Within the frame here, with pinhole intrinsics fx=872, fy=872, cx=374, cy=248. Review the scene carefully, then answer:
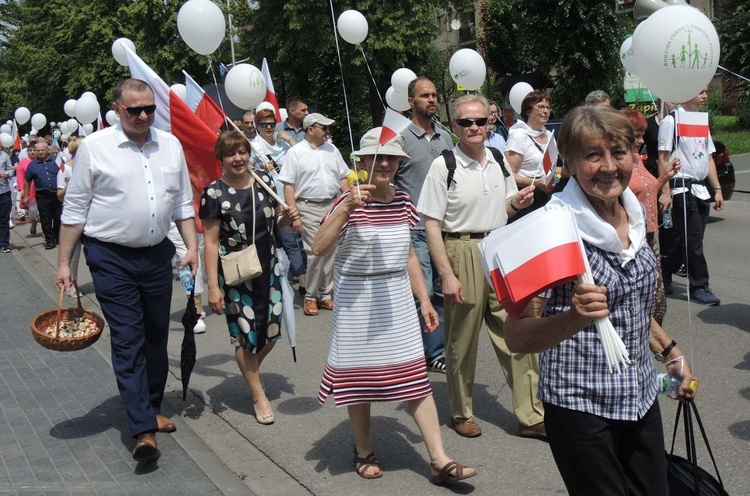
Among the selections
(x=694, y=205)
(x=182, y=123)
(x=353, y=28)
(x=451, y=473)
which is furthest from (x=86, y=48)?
(x=451, y=473)

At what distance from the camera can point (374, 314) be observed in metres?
4.63

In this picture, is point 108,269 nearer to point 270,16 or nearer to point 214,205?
point 214,205

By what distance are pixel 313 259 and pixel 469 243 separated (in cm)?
404

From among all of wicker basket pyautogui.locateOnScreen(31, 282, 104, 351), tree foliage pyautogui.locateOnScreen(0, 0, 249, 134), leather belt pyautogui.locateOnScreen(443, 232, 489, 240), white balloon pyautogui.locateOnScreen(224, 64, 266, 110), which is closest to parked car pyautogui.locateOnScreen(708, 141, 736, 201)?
white balloon pyautogui.locateOnScreen(224, 64, 266, 110)

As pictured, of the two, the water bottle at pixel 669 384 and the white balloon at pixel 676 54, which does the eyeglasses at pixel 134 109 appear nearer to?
the white balloon at pixel 676 54

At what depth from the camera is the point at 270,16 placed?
110 feet

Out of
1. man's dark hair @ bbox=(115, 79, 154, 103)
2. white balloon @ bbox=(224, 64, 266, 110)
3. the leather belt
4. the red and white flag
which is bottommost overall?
the leather belt

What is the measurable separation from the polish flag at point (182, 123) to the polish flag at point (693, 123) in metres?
3.75

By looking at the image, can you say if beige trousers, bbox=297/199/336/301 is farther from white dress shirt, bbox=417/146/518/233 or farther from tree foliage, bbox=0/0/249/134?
tree foliage, bbox=0/0/249/134

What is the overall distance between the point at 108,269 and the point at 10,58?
6796cm

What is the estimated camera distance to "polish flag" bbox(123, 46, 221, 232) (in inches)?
262

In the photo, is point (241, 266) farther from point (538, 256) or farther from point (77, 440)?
point (538, 256)

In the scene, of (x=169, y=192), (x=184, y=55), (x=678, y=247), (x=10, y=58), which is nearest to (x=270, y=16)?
(x=184, y=55)

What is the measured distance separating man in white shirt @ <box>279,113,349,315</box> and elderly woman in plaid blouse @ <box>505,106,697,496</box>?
19.8 ft
